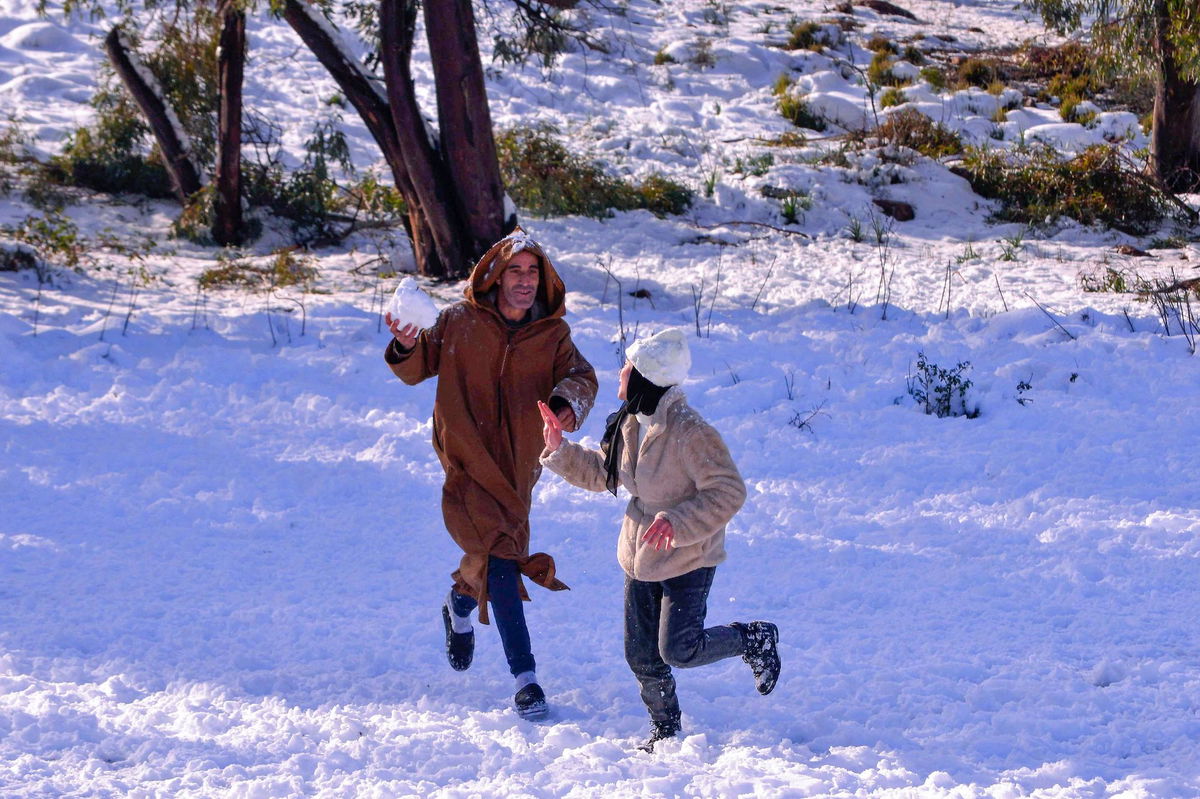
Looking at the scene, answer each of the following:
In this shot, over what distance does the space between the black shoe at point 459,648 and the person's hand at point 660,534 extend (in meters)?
1.15

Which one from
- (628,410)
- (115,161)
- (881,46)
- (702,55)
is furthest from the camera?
(881,46)

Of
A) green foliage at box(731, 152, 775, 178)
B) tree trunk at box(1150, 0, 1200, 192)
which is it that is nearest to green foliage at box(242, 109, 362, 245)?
green foliage at box(731, 152, 775, 178)

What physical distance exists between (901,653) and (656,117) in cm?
992

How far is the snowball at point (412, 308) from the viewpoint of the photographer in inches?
151

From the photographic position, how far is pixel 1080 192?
404 inches

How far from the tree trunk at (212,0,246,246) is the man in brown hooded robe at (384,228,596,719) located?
636 centimetres

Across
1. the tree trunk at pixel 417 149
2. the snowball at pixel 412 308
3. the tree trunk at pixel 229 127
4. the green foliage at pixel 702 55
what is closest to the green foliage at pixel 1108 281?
the tree trunk at pixel 417 149

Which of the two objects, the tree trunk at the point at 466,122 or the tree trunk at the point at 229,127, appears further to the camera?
the tree trunk at the point at 229,127

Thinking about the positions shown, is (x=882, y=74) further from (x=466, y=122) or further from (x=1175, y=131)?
(x=466, y=122)

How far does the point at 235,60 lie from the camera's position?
9.80 metres

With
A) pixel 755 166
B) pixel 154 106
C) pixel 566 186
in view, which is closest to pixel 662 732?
pixel 566 186

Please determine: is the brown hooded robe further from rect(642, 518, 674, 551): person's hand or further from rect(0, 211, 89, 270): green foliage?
rect(0, 211, 89, 270): green foliage

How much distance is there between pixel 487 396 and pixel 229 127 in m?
6.96

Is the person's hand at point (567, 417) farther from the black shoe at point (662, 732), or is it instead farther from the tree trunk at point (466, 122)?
the tree trunk at point (466, 122)
